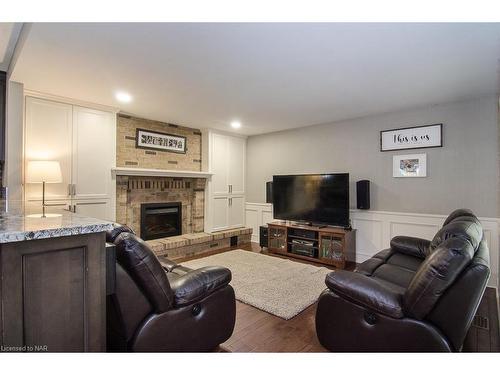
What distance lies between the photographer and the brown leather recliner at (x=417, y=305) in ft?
4.79

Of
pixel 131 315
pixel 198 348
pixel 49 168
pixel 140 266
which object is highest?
pixel 49 168

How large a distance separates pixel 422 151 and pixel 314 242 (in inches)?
82.9

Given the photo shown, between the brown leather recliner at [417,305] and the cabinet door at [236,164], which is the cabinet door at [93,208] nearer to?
the cabinet door at [236,164]

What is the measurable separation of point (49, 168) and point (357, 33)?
3.38 m

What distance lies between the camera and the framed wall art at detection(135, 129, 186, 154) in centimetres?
450

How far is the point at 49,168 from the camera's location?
300 cm

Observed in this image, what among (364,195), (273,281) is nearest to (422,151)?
(364,195)

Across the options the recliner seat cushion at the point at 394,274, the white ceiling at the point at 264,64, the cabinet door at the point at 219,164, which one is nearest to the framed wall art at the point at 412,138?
the white ceiling at the point at 264,64

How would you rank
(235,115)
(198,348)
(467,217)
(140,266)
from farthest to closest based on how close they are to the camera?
(235,115) < (467,217) < (198,348) < (140,266)

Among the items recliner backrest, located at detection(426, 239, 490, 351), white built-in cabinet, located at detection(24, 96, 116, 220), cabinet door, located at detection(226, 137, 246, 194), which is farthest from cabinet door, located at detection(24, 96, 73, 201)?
recliner backrest, located at detection(426, 239, 490, 351)

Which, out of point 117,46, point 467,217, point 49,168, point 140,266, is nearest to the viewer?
point 140,266
